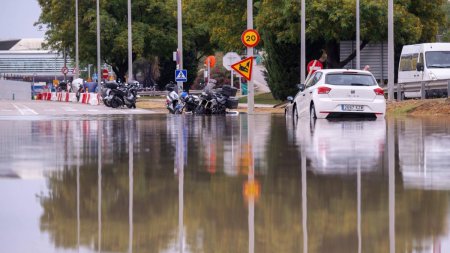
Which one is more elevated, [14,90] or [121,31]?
[121,31]

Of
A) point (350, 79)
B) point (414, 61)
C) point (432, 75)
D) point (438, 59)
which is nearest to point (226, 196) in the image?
point (350, 79)

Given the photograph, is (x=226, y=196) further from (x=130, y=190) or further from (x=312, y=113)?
(x=312, y=113)

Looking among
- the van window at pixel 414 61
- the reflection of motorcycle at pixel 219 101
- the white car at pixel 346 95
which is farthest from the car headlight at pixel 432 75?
the white car at pixel 346 95

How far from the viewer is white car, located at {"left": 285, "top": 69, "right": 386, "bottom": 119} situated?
31562 mm

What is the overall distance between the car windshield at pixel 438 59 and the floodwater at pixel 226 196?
29192 mm

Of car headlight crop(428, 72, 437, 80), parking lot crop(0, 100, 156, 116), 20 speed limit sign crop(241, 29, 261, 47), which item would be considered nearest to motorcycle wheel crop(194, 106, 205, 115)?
20 speed limit sign crop(241, 29, 261, 47)

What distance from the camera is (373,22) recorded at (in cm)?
6241

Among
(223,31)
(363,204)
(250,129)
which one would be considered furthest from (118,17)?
(363,204)

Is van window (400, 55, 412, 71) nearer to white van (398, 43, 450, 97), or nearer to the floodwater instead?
white van (398, 43, 450, 97)

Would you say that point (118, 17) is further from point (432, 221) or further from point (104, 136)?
point (432, 221)

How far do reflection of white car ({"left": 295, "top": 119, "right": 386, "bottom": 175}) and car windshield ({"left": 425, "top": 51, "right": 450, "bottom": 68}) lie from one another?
21.1 metres

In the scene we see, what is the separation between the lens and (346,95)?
31.6 meters

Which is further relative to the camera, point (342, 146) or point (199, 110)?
Result: point (199, 110)

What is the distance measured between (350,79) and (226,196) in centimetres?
2066
